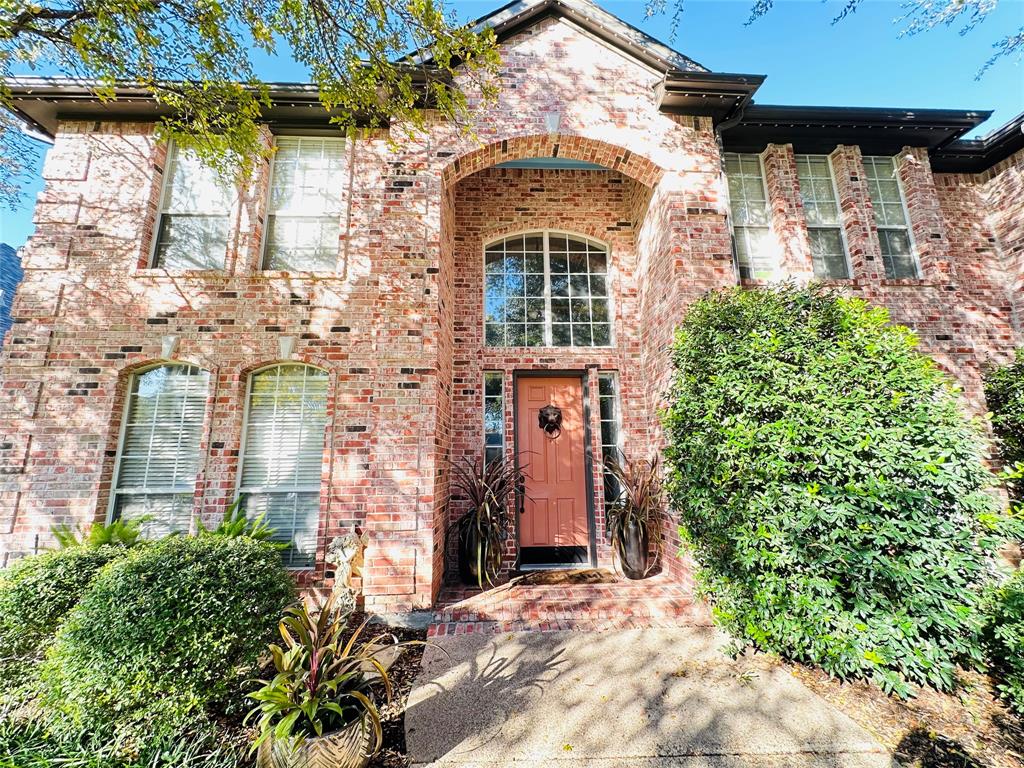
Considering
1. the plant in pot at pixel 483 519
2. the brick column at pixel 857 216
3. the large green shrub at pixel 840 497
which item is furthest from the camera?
the brick column at pixel 857 216

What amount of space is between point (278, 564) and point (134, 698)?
0.88 m

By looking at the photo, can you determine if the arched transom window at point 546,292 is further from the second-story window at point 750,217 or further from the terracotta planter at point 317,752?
the terracotta planter at point 317,752

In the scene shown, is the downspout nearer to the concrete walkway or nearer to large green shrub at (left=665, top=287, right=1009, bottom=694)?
large green shrub at (left=665, top=287, right=1009, bottom=694)

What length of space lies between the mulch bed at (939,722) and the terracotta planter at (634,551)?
71.6 inches

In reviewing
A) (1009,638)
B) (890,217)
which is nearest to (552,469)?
(1009,638)

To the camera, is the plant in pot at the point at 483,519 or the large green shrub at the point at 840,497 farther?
the plant in pot at the point at 483,519

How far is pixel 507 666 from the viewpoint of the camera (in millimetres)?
2857

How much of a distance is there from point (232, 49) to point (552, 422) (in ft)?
16.0

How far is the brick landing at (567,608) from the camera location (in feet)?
11.3

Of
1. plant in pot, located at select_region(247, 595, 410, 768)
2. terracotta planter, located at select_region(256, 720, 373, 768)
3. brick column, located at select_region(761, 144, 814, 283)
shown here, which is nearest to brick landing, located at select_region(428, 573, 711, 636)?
plant in pot, located at select_region(247, 595, 410, 768)

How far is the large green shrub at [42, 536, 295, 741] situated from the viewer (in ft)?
6.55

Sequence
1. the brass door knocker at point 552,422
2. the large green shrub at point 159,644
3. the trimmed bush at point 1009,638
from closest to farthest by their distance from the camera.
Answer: the large green shrub at point 159,644, the trimmed bush at point 1009,638, the brass door knocker at point 552,422

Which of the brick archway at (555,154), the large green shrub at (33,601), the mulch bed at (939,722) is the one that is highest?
the brick archway at (555,154)

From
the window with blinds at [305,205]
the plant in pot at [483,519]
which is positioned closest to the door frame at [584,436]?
the plant in pot at [483,519]
